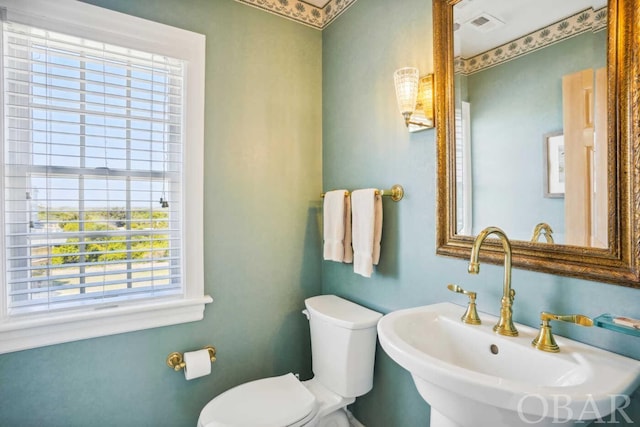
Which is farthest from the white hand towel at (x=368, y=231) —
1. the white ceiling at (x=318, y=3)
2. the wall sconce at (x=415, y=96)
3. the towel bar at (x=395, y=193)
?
the white ceiling at (x=318, y=3)

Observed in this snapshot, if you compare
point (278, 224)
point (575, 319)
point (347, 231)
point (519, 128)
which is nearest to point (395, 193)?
point (347, 231)

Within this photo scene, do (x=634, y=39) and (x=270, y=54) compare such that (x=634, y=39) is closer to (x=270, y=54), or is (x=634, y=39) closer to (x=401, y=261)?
(x=401, y=261)

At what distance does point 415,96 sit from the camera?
1290mm

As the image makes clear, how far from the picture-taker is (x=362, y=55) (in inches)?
67.0

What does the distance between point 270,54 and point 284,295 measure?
1.37 m

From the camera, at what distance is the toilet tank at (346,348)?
4.75 ft

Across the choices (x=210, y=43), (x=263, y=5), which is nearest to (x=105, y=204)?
(x=210, y=43)

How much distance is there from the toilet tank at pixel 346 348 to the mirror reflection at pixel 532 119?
24.0 inches

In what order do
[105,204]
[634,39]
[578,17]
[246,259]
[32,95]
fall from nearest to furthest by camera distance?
[634,39], [578,17], [32,95], [105,204], [246,259]

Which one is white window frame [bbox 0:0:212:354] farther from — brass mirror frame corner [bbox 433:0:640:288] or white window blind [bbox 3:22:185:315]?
brass mirror frame corner [bbox 433:0:640:288]

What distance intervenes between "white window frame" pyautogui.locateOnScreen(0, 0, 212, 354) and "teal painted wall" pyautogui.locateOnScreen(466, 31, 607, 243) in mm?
1247

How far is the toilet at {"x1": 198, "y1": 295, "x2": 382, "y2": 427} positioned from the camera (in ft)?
4.25

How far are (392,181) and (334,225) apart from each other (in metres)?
0.38

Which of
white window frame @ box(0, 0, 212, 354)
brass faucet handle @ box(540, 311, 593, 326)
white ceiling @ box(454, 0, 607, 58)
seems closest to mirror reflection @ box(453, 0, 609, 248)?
white ceiling @ box(454, 0, 607, 58)
